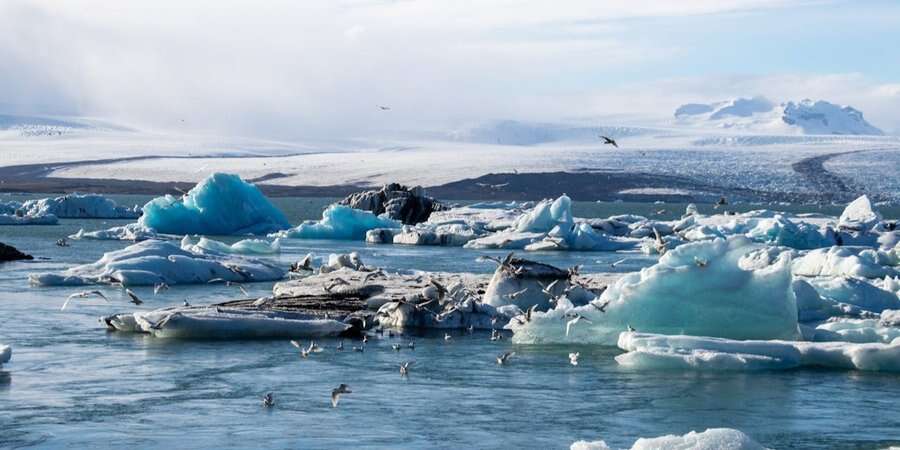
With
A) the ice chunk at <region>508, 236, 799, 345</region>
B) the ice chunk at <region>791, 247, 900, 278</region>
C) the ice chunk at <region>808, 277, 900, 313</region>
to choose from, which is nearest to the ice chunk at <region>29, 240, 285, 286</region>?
the ice chunk at <region>508, 236, 799, 345</region>

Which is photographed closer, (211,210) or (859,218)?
(859,218)

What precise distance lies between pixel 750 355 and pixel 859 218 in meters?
23.6

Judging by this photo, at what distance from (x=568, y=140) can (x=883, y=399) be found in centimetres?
13315

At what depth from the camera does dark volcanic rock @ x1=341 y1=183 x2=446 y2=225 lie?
4369cm

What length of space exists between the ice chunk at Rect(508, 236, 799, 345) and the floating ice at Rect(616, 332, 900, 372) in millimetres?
650

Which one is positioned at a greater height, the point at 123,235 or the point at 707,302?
the point at 707,302

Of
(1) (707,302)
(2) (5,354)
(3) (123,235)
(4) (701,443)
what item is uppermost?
(1) (707,302)

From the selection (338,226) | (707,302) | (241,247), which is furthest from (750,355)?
(338,226)

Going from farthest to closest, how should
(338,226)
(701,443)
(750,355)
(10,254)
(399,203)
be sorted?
1. (399,203)
2. (338,226)
3. (10,254)
4. (750,355)
5. (701,443)

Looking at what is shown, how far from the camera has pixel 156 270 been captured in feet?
64.0

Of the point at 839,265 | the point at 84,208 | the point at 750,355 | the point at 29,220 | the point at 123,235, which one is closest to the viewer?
the point at 750,355

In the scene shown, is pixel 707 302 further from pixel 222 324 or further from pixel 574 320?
pixel 222 324

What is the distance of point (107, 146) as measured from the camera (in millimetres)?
117438

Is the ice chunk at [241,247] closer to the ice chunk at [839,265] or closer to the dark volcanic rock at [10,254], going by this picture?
the dark volcanic rock at [10,254]
